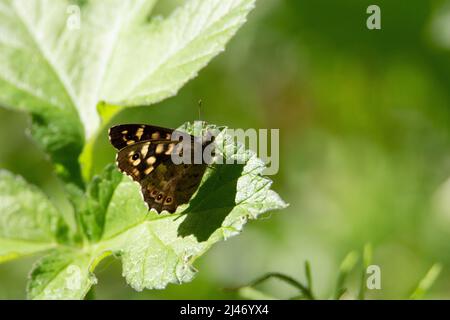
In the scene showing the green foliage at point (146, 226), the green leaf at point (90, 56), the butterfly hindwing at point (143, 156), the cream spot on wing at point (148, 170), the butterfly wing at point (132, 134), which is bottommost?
the green foliage at point (146, 226)

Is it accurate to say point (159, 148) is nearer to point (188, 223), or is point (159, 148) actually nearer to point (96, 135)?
point (96, 135)

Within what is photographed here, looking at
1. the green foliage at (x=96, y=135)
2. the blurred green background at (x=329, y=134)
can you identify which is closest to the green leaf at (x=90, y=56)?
the green foliage at (x=96, y=135)

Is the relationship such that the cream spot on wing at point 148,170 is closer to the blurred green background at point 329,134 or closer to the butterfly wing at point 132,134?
the butterfly wing at point 132,134

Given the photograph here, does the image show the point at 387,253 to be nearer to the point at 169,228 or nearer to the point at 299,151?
the point at 299,151

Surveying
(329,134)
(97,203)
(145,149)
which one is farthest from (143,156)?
(329,134)

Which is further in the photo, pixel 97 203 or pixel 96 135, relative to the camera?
pixel 96 135

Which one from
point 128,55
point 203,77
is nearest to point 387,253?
point 203,77
